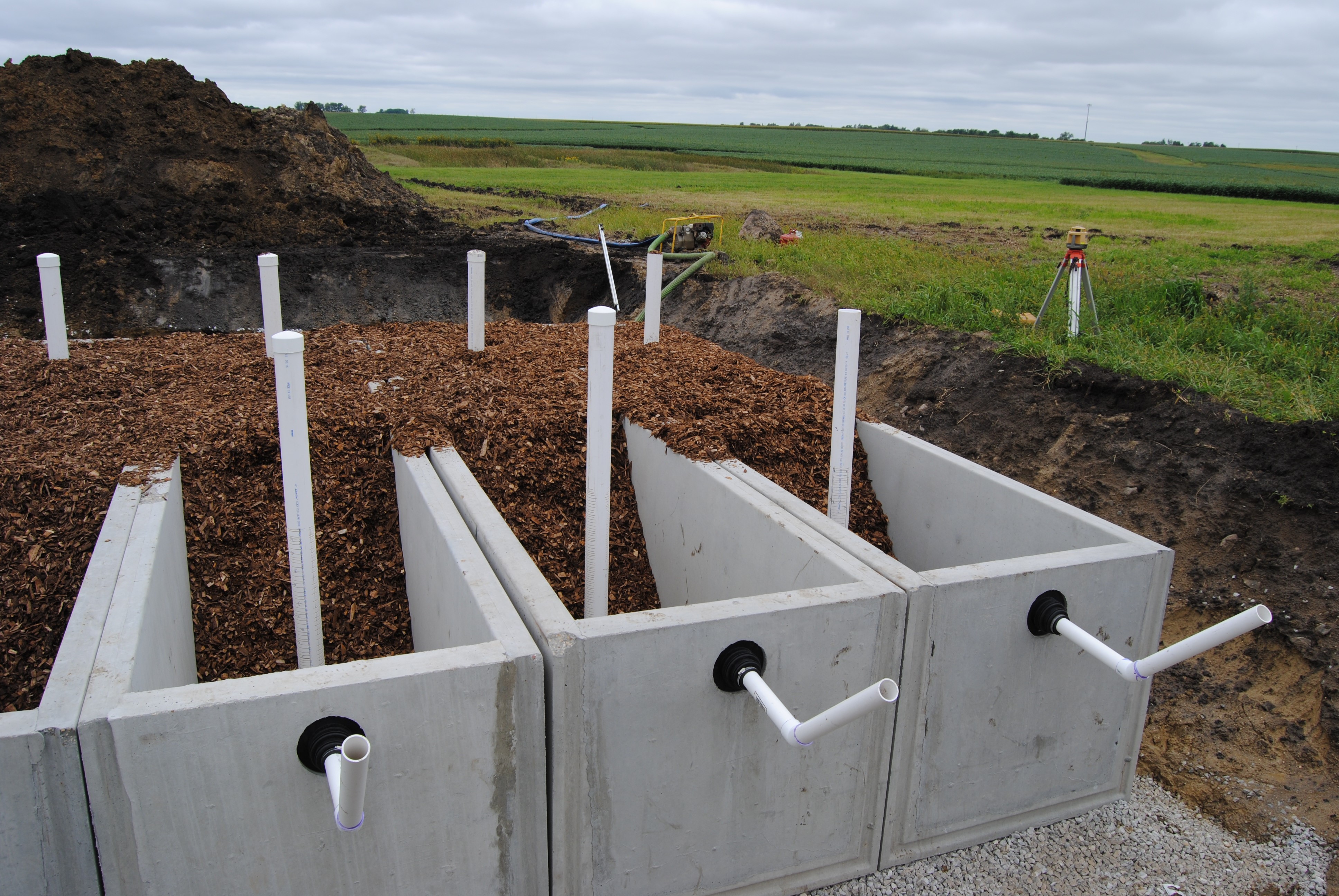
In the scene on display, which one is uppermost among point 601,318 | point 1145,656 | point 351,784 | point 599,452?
point 601,318

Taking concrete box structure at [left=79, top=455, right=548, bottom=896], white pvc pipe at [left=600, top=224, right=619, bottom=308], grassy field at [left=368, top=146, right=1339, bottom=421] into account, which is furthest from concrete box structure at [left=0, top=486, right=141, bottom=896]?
white pvc pipe at [left=600, top=224, right=619, bottom=308]

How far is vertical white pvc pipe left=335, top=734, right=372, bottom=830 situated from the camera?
1999 mm

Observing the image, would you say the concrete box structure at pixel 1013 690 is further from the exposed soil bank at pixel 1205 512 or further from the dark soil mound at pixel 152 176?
the dark soil mound at pixel 152 176

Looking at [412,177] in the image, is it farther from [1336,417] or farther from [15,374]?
[1336,417]

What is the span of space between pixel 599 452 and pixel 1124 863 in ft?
8.58

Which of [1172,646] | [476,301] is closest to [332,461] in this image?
[476,301]

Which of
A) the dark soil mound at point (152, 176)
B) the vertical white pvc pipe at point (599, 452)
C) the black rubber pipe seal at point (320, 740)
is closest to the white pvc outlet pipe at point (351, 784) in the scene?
the black rubber pipe seal at point (320, 740)

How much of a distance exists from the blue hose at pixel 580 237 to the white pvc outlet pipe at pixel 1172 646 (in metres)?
11.5

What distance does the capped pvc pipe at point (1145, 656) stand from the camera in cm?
Result: 246

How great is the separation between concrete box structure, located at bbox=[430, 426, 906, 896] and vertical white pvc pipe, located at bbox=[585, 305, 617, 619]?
40 cm

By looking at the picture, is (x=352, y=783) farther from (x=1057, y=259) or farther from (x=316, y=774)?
(x=1057, y=259)

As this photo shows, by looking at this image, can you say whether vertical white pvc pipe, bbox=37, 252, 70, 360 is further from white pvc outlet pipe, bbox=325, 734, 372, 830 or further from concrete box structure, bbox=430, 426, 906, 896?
white pvc outlet pipe, bbox=325, 734, 372, 830

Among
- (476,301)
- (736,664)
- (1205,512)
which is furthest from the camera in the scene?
(476,301)

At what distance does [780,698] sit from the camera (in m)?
3.06
